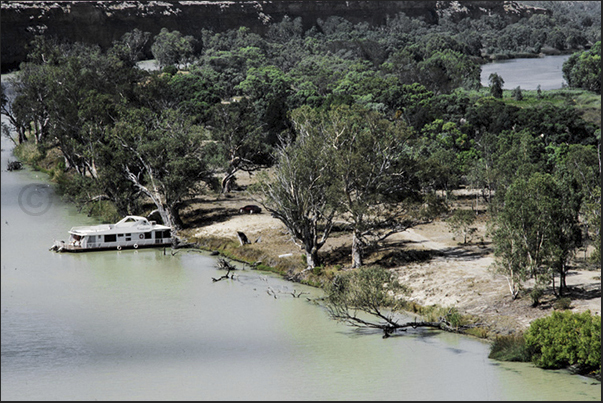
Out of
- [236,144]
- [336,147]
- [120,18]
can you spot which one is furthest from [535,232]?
[120,18]

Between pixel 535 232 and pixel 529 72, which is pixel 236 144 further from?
pixel 529 72

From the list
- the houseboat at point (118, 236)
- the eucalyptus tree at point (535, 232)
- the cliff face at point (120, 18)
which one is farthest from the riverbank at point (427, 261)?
the cliff face at point (120, 18)

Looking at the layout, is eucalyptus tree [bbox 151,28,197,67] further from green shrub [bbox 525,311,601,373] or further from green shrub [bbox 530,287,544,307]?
green shrub [bbox 525,311,601,373]

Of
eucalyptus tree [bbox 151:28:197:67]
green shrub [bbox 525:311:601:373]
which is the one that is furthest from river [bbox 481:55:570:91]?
green shrub [bbox 525:311:601:373]

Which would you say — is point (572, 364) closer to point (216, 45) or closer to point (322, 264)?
point (322, 264)

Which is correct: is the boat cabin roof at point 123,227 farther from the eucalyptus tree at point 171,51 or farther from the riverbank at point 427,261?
the eucalyptus tree at point 171,51

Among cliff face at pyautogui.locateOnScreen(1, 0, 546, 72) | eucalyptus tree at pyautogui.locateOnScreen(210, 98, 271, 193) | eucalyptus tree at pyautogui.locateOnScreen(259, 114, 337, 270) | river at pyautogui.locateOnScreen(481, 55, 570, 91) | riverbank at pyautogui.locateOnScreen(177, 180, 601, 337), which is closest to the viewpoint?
riverbank at pyautogui.locateOnScreen(177, 180, 601, 337)

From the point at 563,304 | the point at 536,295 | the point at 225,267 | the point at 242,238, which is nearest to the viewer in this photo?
the point at 536,295

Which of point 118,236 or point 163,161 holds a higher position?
point 163,161
